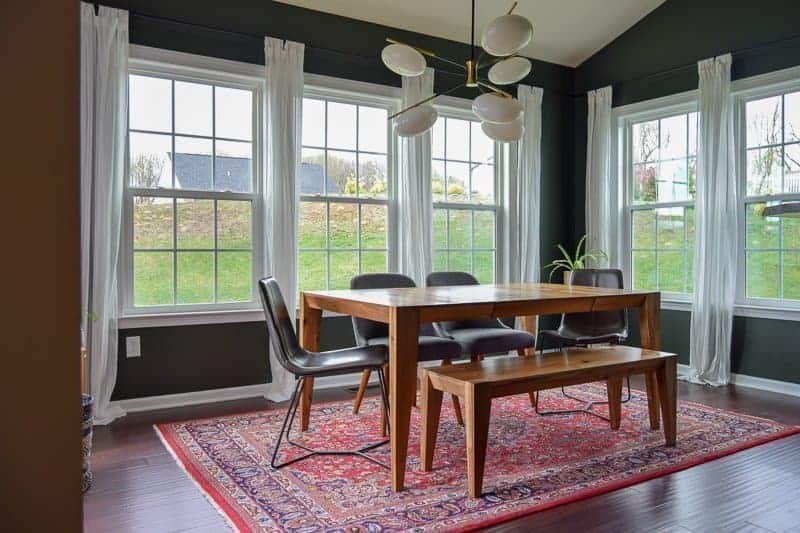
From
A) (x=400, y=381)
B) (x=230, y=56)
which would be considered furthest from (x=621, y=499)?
(x=230, y=56)

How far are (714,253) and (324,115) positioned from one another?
120 inches

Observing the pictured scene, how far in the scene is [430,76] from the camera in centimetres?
475

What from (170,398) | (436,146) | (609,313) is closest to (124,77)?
(170,398)

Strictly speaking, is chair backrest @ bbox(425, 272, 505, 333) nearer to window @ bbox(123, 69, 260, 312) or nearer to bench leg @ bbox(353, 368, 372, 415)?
bench leg @ bbox(353, 368, 372, 415)

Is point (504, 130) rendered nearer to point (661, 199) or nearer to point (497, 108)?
point (497, 108)

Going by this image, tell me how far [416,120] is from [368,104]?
1639 millimetres

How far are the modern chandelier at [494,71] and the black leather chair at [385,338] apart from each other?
3.04 feet

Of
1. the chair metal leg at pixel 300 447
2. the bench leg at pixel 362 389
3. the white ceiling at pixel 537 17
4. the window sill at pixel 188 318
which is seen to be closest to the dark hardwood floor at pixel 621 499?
the chair metal leg at pixel 300 447

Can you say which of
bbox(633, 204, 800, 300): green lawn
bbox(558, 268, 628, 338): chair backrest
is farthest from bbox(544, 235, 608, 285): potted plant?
bbox(558, 268, 628, 338): chair backrest

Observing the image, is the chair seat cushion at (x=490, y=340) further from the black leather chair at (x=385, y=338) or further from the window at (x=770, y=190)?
the window at (x=770, y=190)

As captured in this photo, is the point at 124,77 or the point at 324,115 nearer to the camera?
the point at 124,77

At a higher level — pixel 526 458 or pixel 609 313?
pixel 609 313

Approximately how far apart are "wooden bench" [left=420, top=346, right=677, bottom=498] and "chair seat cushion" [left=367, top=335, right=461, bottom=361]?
410 millimetres

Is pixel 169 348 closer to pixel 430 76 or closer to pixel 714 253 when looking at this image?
pixel 430 76
